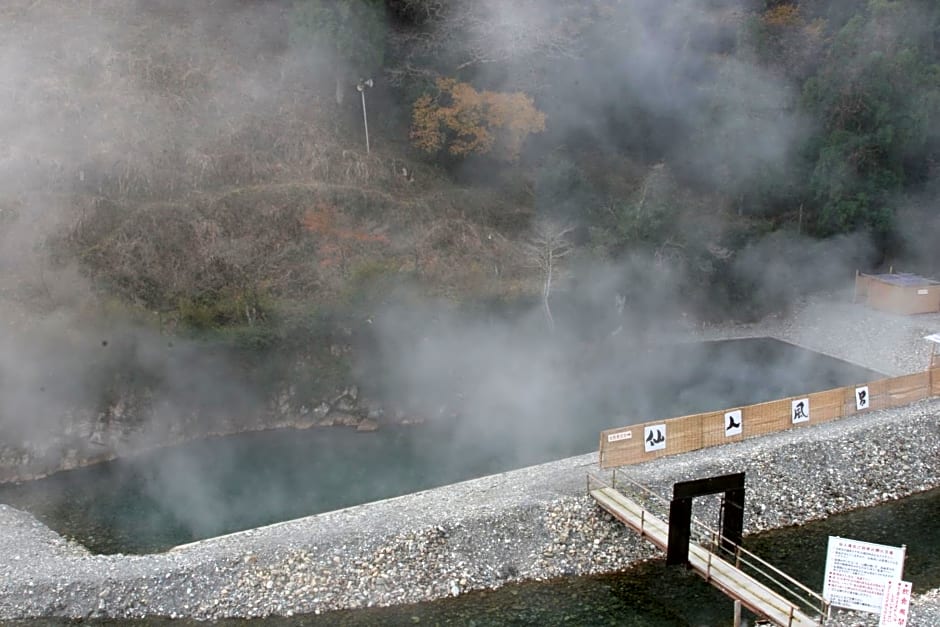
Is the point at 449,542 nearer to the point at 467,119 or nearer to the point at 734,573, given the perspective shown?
the point at 734,573

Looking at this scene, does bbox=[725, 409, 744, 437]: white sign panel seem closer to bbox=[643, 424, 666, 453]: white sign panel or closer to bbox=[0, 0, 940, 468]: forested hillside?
bbox=[643, 424, 666, 453]: white sign panel

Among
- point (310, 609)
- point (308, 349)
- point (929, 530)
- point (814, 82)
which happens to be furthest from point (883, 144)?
point (310, 609)

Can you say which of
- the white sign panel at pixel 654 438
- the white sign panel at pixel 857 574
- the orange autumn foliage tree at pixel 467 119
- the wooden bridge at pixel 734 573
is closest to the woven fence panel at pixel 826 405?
the white sign panel at pixel 654 438

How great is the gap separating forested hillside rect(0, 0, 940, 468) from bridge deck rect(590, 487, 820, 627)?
9.29 m

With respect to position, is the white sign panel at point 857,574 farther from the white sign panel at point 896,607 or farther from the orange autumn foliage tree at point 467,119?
the orange autumn foliage tree at point 467,119

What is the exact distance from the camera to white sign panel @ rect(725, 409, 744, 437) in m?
15.1

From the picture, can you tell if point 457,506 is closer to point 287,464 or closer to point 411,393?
point 287,464

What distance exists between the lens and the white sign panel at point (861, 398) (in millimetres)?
16222

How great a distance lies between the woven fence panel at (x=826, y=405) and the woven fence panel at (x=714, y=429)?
206cm

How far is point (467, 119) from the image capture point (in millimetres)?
24594

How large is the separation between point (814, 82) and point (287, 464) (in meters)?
21.0

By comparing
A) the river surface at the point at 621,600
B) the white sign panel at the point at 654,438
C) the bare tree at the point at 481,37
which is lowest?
the river surface at the point at 621,600

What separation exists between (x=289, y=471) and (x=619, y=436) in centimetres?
703

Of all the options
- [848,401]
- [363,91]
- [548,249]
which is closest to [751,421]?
[848,401]
